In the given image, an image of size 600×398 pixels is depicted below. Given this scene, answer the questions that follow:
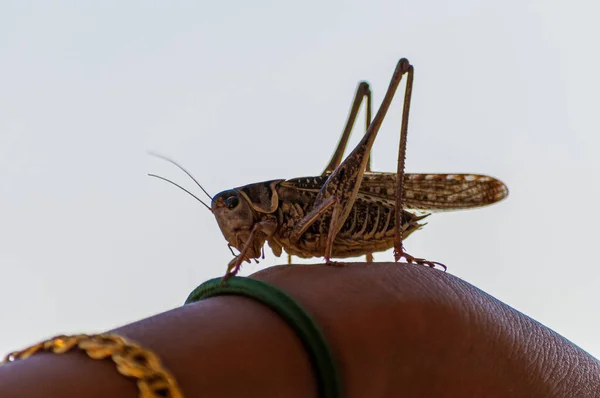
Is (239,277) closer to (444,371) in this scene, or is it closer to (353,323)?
(353,323)

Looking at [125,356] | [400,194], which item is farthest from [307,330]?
[400,194]

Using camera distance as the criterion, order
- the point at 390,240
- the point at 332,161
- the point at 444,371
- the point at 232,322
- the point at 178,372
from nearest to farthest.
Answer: the point at 178,372, the point at 232,322, the point at 444,371, the point at 390,240, the point at 332,161

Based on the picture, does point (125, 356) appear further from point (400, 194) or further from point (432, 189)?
point (432, 189)

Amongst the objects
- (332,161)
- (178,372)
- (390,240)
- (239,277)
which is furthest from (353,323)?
(332,161)

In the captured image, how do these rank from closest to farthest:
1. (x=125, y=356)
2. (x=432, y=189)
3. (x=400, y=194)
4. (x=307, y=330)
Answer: (x=125, y=356) → (x=307, y=330) → (x=400, y=194) → (x=432, y=189)

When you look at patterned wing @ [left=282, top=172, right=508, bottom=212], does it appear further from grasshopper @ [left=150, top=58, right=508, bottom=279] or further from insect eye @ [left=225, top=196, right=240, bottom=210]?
insect eye @ [left=225, top=196, right=240, bottom=210]

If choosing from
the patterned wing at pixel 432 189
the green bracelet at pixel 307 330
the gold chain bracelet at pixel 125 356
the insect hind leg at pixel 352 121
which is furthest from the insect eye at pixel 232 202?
the gold chain bracelet at pixel 125 356

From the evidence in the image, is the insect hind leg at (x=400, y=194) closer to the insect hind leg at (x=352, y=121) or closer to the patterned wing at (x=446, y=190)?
the patterned wing at (x=446, y=190)
